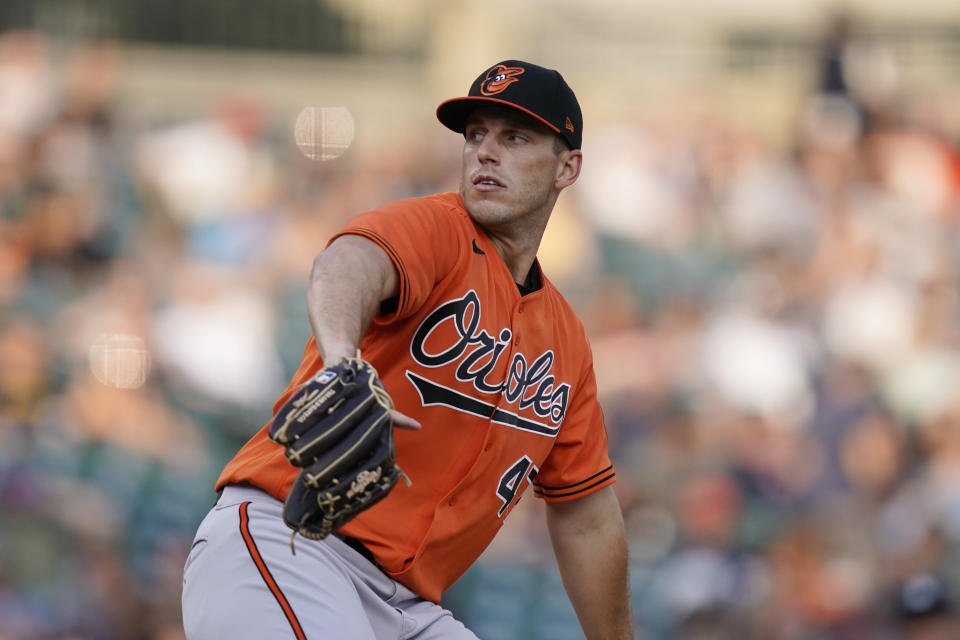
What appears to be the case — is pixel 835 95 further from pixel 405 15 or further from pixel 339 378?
pixel 339 378

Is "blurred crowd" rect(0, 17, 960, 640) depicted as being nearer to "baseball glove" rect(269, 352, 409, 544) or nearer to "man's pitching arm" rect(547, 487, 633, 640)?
"man's pitching arm" rect(547, 487, 633, 640)

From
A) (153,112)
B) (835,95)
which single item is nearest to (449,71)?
(153,112)

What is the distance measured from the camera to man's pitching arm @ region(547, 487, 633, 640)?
3.59m

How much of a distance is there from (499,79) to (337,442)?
1277 millimetres

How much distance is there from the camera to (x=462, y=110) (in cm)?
329

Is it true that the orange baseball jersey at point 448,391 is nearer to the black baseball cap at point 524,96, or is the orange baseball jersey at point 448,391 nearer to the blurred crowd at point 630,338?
the black baseball cap at point 524,96

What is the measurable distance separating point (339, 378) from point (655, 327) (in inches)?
232

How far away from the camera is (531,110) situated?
319 cm

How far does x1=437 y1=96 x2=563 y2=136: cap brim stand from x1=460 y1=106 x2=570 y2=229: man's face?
3 centimetres

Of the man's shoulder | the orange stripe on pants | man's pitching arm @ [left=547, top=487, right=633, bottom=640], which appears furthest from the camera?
man's pitching arm @ [left=547, top=487, right=633, bottom=640]

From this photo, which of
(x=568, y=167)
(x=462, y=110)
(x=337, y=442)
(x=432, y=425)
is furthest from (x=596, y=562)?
(x=337, y=442)

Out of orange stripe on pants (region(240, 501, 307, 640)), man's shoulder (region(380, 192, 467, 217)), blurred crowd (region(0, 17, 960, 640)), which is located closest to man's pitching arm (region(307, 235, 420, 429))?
man's shoulder (region(380, 192, 467, 217))

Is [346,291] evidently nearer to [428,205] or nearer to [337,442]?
[337,442]

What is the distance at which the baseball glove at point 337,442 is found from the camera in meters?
2.30
